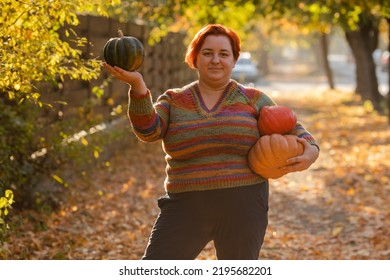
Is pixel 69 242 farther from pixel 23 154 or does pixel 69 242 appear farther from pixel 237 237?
pixel 237 237

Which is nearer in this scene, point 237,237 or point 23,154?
point 237,237

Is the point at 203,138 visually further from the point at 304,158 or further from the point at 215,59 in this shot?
the point at 304,158

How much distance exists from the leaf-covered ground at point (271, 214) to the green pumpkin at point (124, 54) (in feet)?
5.12

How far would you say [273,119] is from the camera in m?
3.85

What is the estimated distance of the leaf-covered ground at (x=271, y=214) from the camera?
6.93 m

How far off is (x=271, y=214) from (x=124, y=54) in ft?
17.9

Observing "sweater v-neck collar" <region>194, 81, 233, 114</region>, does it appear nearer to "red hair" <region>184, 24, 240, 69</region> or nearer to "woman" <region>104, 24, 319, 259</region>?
"woman" <region>104, 24, 319, 259</region>

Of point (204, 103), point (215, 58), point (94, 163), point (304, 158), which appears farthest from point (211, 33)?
point (94, 163)

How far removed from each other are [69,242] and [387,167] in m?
6.27

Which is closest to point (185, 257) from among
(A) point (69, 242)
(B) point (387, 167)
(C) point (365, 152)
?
(A) point (69, 242)

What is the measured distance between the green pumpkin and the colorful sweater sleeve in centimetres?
17

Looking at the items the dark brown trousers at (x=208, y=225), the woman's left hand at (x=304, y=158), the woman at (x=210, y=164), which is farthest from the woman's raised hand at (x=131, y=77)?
the woman's left hand at (x=304, y=158)

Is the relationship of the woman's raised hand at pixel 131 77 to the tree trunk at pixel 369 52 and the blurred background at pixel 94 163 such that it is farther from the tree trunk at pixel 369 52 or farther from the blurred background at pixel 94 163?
the tree trunk at pixel 369 52
